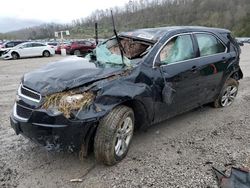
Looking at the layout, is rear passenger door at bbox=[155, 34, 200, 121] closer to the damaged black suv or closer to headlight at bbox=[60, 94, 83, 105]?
the damaged black suv

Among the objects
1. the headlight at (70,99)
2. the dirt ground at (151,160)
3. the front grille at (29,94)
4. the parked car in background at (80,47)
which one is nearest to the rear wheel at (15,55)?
the parked car in background at (80,47)

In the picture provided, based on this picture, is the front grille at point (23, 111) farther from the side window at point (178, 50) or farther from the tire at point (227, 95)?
the tire at point (227, 95)

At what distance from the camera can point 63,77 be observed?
3326 mm

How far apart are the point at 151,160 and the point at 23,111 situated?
5.73 ft

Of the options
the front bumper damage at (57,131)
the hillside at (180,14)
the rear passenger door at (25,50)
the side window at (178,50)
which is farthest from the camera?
the hillside at (180,14)

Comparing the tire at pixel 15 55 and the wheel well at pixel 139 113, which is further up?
the wheel well at pixel 139 113

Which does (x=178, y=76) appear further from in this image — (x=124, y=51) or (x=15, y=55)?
(x=15, y=55)

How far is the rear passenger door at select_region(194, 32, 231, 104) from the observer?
15.6 feet

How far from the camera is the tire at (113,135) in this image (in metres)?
3.20

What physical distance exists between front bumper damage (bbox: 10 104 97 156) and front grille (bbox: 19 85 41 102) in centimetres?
19

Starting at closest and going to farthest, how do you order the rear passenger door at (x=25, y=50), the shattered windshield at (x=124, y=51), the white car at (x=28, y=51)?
the shattered windshield at (x=124, y=51) < the white car at (x=28, y=51) < the rear passenger door at (x=25, y=50)

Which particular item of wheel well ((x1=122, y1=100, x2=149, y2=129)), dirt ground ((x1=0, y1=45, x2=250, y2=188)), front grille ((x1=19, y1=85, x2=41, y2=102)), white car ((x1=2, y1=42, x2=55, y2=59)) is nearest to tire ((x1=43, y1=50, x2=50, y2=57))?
white car ((x1=2, y1=42, x2=55, y2=59))

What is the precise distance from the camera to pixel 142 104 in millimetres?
3645

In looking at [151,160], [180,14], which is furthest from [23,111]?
[180,14]
